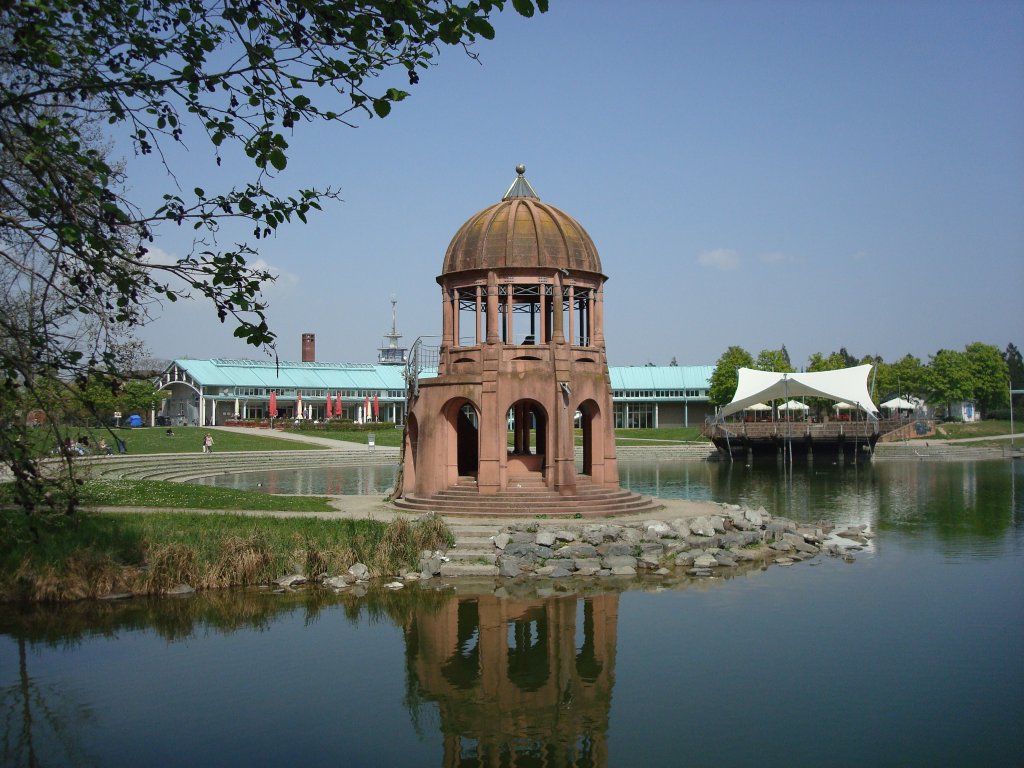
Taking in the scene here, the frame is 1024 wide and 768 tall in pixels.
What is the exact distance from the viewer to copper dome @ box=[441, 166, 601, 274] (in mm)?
26000

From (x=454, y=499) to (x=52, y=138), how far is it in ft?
60.3

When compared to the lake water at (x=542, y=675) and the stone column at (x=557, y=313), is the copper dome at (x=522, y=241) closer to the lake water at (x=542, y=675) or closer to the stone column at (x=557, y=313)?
the stone column at (x=557, y=313)

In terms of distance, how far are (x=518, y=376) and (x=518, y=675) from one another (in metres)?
12.2

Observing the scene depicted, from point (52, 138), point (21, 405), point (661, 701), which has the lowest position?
point (661, 701)

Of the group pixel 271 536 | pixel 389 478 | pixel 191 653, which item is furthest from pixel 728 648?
pixel 389 478

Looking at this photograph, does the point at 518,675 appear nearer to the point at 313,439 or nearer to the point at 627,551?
the point at 627,551

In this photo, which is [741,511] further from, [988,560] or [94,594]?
[94,594]

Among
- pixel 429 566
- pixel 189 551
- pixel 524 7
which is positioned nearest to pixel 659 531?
pixel 429 566

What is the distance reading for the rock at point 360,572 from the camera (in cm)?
1955

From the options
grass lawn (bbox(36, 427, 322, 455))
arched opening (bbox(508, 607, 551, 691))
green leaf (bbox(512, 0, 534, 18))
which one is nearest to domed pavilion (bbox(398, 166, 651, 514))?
arched opening (bbox(508, 607, 551, 691))

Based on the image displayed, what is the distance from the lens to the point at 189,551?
1888 cm

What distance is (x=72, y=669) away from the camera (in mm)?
13953

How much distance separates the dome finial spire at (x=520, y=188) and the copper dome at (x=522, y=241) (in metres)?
0.44

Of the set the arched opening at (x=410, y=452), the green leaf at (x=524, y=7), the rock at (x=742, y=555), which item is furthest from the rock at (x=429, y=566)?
the green leaf at (x=524, y=7)
